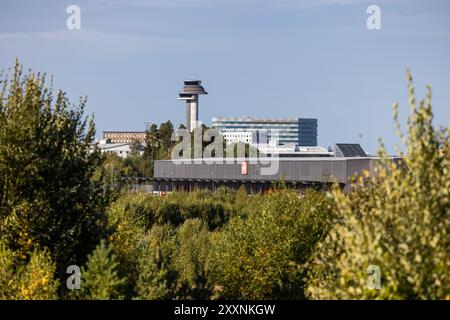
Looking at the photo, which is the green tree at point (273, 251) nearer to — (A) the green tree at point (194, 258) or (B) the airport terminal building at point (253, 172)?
(A) the green tree at point (194, 258)

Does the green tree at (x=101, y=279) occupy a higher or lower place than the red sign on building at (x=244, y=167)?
lower

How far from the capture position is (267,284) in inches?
1299

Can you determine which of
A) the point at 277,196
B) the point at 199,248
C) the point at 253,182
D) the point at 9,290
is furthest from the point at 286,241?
the point at 253,182

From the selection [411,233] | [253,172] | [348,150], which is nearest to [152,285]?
[411,233]

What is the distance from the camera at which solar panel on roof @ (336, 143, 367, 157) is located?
420 ft

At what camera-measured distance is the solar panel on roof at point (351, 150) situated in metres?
128

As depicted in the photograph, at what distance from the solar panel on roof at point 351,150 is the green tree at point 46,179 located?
101 m

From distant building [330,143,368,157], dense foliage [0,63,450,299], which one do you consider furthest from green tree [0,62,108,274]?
distant building [330,143,368,157]

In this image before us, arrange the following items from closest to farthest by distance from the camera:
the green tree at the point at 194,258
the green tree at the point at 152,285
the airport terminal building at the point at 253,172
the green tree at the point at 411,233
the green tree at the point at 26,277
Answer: the green tree at the point at 411,233 < the green tree at the point at 26,277 < the green tree at the point at 152,285 < the green tree at the point at 194,258 < the airport terminal building at the point at 253,172

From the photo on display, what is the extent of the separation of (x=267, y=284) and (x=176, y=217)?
47545 mm

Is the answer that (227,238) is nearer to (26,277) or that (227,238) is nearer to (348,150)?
(26,277)

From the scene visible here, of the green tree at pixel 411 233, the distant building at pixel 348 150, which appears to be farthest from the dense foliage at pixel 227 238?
the distant building at pixel 348 150

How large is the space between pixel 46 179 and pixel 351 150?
107239mm
